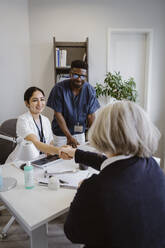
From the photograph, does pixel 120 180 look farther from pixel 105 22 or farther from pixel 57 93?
pixel 105 22

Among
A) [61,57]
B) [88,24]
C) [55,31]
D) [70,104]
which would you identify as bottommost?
[70,104]

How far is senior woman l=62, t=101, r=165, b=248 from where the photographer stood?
74 centimetres

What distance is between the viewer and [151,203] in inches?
30.7

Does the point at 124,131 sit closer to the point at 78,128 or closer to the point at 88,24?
the point at 78,128

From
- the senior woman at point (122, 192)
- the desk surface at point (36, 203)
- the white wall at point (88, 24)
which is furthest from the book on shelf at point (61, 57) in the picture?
the senior woman at point (122, 192)

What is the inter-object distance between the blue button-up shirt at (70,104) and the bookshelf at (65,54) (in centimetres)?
87

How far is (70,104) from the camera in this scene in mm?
2381

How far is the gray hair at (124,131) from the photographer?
2.61ft

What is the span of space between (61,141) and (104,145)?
1.60 meters

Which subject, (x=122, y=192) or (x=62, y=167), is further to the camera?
(x=62, y=167)

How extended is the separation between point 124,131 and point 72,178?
0.71m

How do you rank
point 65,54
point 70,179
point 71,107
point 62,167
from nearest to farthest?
1. point 70,179
2. point 62,167
3. point 71,107
4. point 65,54

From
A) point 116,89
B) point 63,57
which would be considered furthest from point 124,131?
point 63,57

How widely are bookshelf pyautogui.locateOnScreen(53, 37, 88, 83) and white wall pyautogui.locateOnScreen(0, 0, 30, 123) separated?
0.52m
